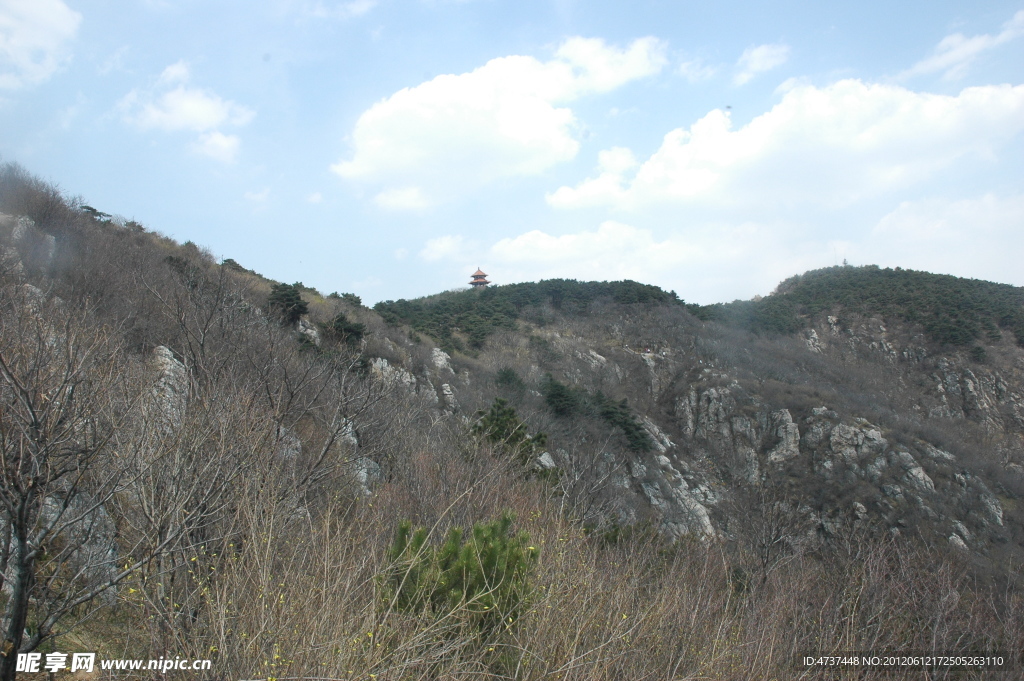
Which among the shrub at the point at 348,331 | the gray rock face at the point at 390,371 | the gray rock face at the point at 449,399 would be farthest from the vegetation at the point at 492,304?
the shrub at the point at 348,331

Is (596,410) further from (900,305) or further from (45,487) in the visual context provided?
(900,305)

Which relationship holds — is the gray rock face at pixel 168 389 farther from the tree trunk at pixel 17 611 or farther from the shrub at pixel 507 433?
the shrub at pixel 507 433

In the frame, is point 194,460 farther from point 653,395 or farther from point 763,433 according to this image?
point 653,395

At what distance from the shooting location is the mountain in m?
4.55

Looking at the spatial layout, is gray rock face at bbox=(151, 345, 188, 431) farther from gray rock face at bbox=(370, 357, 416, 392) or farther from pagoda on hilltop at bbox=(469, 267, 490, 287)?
pagoda on hilltop at bbox=(469, 267, 490, 287)

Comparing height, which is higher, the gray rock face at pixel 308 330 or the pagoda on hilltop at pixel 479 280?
the pagoda on hilltop at pixel 479 280

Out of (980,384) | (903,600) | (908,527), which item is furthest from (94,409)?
(980,384)

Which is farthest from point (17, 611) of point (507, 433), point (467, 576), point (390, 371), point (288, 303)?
point (390, 371)

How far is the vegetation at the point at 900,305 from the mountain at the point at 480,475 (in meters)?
0.47

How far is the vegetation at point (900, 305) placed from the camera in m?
47.9

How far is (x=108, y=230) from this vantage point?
85.1ft

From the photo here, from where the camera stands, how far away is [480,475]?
12.2m

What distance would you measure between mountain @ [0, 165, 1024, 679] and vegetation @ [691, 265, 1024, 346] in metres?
0.47

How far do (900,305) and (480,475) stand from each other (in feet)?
185
